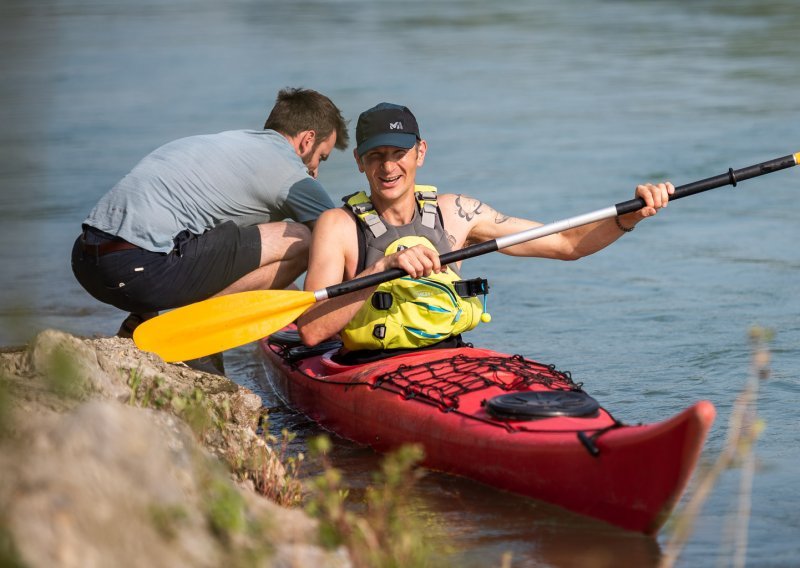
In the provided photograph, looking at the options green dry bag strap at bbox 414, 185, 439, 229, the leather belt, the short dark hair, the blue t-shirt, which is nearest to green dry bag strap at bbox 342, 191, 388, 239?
green dry bag strap at bbox 414, 185, 439, 229

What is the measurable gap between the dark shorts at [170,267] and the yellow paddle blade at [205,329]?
1.14 feet

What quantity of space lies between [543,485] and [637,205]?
4.77ft

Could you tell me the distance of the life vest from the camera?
16.1ft

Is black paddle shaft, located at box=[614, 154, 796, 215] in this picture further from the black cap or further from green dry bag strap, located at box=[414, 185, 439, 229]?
the black cap

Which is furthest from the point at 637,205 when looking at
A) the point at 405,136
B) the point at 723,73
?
the point at 723,73

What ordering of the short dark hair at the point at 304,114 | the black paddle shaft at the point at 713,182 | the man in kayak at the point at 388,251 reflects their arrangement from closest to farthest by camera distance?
the man in kayak at the point at 388,251 → the black paddle shaft at the point at 713,182 → the short dark hair at the point at 304,114

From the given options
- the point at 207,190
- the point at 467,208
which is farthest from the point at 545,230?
the point at 207,190

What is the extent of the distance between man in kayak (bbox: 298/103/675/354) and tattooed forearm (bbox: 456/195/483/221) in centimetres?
Answer: 13

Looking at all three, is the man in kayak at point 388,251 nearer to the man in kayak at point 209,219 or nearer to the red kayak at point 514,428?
the red kayak at point 514,428

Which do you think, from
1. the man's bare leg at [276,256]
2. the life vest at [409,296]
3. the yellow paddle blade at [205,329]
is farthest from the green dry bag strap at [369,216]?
the man's bare leg at [276,256]

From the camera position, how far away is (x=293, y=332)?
6164mm

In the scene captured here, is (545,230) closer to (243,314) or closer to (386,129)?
(386,129)

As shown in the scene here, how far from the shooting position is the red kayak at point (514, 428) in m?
3.60

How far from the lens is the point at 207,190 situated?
571 centimetres
